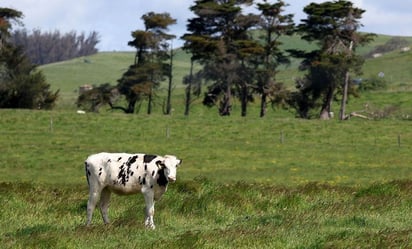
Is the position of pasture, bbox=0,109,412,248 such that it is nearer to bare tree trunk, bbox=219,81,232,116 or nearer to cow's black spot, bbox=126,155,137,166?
cow's black spot, bbox=126,155,137,166

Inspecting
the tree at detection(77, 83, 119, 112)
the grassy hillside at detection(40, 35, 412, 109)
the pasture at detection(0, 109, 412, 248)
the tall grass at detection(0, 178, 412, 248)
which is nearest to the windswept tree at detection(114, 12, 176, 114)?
the tree at detection(77, 83, 119, 112)

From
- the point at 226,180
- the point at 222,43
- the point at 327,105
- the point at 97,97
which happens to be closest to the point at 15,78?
the point at 97,97

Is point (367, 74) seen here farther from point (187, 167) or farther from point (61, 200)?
point (61, 200)

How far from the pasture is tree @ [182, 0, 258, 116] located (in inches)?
402

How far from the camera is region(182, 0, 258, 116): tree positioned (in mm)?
66438

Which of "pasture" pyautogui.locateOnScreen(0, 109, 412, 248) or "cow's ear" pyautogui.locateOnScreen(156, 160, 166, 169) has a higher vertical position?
"cow's ear" pyautogui.locateOnScreen(156, 160, 166, 169)

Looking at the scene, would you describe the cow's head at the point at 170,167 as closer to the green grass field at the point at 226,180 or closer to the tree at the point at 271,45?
the green grass field at the point at 226,180

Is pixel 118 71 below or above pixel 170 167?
above

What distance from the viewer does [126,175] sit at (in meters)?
15.2

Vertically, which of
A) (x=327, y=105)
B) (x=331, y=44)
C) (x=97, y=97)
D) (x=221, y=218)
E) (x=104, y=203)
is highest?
(x=331, y=44)

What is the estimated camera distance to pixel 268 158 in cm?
4078

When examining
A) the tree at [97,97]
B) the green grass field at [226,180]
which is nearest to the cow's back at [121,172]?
the green grass field at [226,180]

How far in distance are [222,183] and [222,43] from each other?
43069 mm

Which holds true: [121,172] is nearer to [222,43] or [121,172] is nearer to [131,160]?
[131,160]
